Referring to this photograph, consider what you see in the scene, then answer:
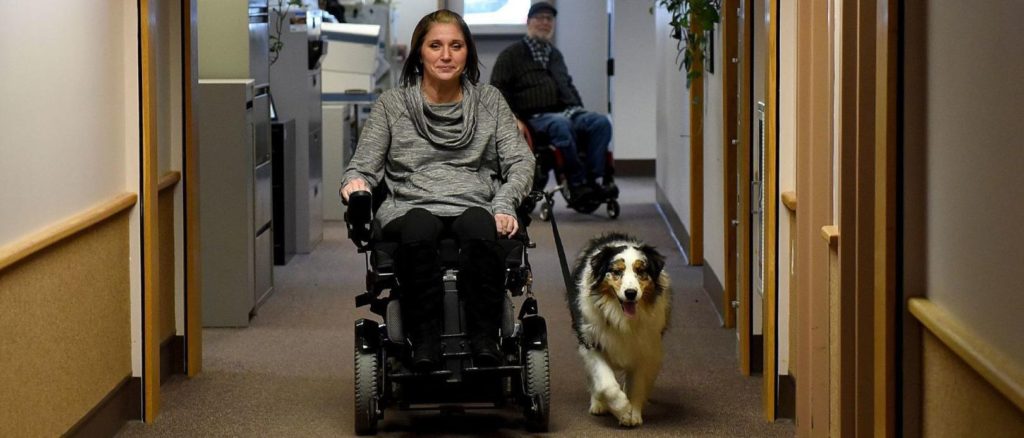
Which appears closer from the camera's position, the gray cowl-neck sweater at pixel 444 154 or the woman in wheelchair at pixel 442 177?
the woman in wheelchair at pixel 442 177

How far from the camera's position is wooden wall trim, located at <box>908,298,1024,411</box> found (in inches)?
86.7

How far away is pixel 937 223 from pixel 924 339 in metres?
0.26

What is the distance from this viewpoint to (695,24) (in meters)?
7.59

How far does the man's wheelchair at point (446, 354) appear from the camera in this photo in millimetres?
4410

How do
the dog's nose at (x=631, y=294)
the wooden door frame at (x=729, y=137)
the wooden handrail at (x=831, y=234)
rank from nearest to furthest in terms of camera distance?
the wooden handrail at (x=831, y=234) < the dog's nose at (x=631, y=294) < the wooden door frame at (x=729, y=137)

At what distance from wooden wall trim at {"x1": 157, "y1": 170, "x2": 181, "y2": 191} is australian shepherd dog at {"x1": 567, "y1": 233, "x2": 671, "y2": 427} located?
1.57m

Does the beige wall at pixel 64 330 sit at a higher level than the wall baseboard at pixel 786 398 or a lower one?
higher

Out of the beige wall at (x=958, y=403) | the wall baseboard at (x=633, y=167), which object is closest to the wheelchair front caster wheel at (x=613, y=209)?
the wall baseboard at (x=633, y=167)

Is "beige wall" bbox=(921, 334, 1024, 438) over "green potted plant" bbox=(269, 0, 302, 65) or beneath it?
beneath

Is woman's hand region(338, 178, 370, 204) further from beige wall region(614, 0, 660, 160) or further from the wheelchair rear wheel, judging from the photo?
beige wall region(614, 0, 660, 160)

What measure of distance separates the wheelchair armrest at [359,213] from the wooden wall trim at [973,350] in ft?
6.34

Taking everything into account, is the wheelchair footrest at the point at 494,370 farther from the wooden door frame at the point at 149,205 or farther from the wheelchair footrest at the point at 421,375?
the wooden door frame at the point at 149,205

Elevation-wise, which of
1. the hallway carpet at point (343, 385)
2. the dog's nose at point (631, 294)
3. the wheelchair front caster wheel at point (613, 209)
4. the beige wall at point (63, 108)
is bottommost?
the hallway carpet at point (343, 385)

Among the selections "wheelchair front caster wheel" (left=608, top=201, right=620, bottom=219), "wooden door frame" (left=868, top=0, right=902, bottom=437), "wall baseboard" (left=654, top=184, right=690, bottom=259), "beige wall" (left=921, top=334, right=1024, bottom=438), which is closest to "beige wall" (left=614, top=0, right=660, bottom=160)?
"wall baseboard" (left=654, top=184, right=690, bottom=259)
